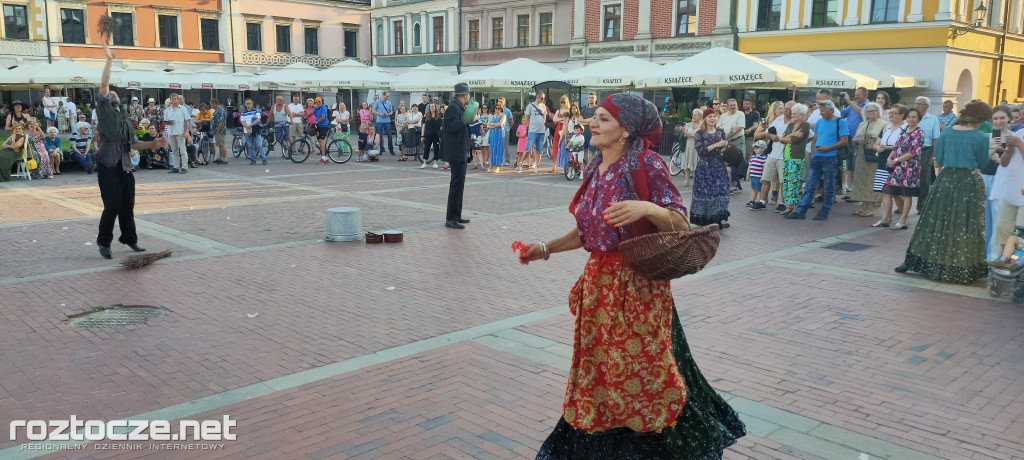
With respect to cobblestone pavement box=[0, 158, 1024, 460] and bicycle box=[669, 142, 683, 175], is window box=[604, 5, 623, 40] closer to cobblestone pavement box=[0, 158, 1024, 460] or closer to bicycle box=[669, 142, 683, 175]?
bicycle box=[669, 142, 683, 175]

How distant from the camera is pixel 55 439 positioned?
398 centimetres

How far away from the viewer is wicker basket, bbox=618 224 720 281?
292 cm

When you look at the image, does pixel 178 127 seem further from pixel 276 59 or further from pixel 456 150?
pixel 276 59

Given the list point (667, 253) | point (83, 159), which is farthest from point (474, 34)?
point (667, 253)

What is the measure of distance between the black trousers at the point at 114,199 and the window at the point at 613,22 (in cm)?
2810

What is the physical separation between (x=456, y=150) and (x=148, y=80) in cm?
2212

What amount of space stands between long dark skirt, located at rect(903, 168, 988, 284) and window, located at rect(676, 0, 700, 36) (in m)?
24.7

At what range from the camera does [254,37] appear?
4719 cm

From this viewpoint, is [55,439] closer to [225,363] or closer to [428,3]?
[225,363]

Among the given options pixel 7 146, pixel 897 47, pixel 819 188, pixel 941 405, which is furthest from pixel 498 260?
pixel 897 47

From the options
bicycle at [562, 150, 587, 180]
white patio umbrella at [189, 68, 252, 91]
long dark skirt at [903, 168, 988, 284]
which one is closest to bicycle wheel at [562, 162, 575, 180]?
bicycle at [562, 150, 587, 180]

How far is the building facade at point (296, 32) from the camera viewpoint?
4627cm

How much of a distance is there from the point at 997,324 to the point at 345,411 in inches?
205

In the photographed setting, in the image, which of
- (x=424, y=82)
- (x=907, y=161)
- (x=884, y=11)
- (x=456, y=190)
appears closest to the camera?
(x=907, y=161)
